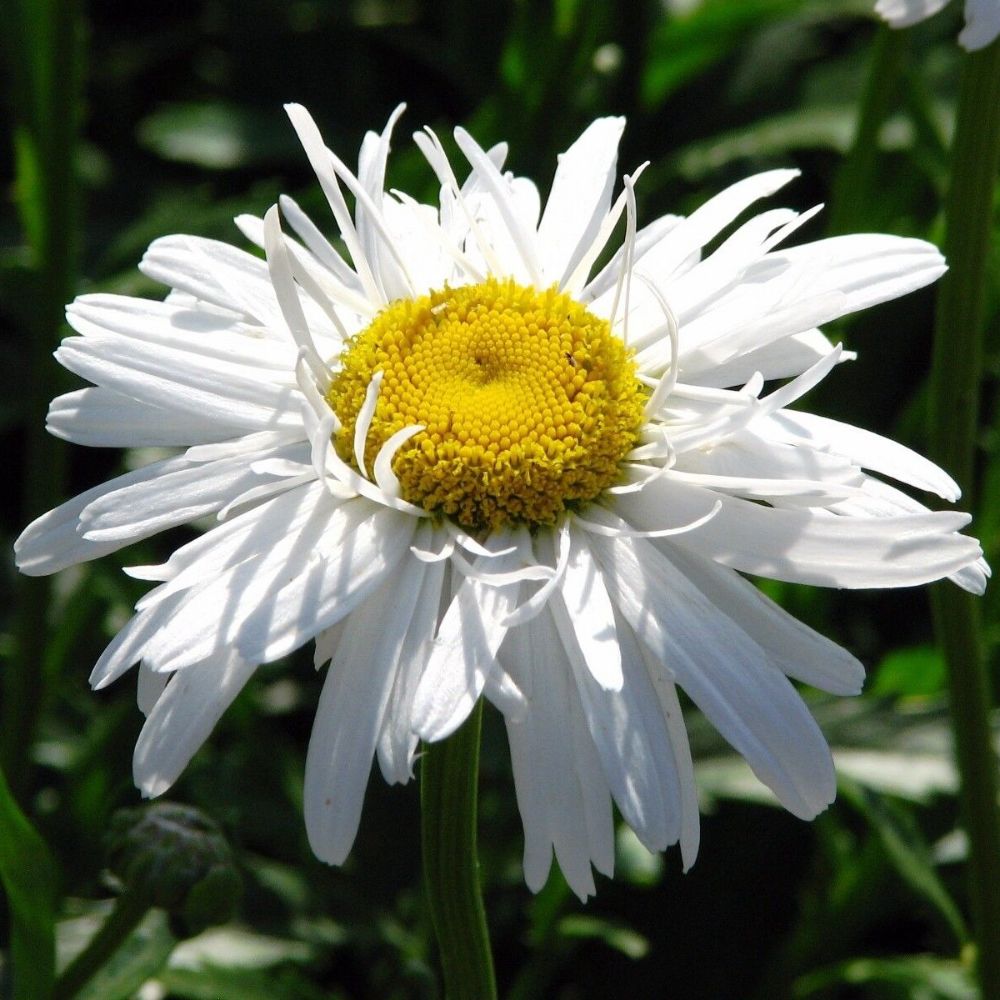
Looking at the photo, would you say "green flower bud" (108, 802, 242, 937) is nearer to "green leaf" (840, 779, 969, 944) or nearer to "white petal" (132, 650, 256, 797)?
"white petal" (132, 650, 256, 797)

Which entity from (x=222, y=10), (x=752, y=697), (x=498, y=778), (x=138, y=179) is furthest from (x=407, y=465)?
(x=222, y=10)

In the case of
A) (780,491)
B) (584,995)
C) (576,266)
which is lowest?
(584,995)

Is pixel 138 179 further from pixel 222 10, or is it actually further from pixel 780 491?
pixel 780 491

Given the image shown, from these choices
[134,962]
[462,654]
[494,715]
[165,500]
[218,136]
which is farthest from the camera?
[218,136]

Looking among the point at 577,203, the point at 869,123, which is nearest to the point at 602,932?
the point at 577,203

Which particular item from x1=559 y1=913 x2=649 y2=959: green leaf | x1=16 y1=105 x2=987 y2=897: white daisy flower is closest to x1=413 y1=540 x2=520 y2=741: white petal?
x1=16 y1=105 x2=987 y2=897: white daisy flower

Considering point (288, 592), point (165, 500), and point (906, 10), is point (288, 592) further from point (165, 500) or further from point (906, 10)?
point (906, 10)
